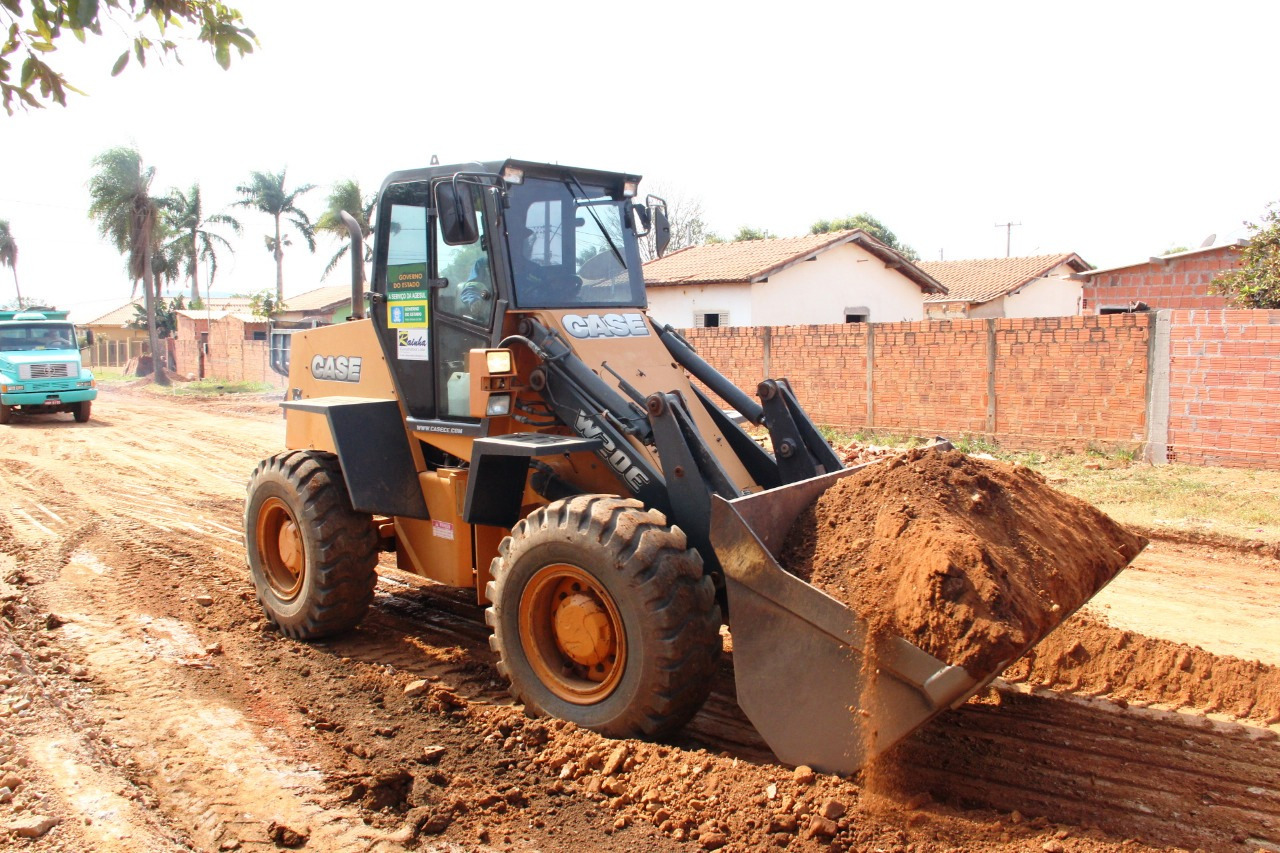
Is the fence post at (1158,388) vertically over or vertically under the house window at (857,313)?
under

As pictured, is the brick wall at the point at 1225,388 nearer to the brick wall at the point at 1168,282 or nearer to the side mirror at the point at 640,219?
the side mirror at the point at 640,219

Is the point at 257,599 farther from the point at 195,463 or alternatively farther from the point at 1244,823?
the point at 195,463

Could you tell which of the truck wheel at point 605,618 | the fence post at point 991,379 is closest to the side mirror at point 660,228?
Result: the truck wheel at point 605,618

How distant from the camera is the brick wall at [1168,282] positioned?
816 inches

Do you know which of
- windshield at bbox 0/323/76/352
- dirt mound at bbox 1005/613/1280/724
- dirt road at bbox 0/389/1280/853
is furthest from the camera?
windshield at bbox 0/323/76/352

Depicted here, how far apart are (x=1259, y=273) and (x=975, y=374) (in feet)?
19.9

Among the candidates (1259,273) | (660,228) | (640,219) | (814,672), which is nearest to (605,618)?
(814,672)

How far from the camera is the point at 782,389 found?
577 cm

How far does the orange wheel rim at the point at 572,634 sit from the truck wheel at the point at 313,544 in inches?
68.0

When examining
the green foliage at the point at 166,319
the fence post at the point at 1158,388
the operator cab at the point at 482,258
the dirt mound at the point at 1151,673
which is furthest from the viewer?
the green foliage at the point at 166,319

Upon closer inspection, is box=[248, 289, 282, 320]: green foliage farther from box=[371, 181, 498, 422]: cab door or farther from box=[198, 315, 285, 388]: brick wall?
box=[371, 181, 498, 422]: cab door

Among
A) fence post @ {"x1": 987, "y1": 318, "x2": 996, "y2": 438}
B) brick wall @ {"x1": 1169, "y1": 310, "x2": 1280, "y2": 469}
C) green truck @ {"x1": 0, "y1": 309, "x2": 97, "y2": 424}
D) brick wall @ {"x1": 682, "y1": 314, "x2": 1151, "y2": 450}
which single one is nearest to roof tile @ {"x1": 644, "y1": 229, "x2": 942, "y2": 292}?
brick wall @ {"x1": 682, "y1": 314, "x2": 1151, "y2": 450}

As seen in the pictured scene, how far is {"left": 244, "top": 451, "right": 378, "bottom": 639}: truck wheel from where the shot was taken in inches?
239

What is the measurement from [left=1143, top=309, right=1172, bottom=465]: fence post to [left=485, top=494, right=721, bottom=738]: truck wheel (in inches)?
407
